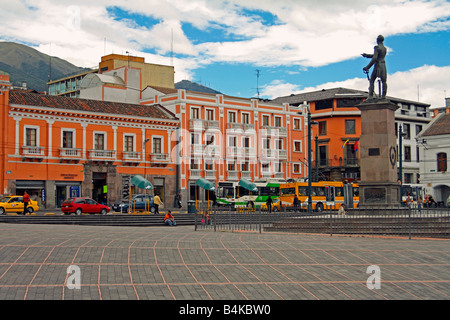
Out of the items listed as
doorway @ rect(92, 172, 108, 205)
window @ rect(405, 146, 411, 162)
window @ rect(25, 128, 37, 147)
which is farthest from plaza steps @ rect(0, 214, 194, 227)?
window @ rect(405, 146, 411, 162)

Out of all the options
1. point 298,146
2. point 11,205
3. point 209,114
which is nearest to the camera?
point 11,205

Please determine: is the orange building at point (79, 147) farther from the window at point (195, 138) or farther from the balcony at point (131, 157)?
the window at point (195, 138)

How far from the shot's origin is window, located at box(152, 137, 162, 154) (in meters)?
55.6

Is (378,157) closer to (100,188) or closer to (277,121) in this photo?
(100,188)

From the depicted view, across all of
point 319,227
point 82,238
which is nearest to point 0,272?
point 82,238

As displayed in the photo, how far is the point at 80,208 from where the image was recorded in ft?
127

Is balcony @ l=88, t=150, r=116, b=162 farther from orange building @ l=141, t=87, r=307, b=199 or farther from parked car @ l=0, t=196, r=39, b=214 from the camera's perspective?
parked car @ l=0, t=196, r=39, b=214

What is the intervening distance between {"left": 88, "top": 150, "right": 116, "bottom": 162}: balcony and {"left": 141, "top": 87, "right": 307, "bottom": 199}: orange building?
7721mm

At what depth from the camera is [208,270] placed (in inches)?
482

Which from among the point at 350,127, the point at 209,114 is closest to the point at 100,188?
the point at 209,114

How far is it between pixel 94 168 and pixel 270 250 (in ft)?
123

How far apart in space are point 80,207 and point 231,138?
2542 centimetres

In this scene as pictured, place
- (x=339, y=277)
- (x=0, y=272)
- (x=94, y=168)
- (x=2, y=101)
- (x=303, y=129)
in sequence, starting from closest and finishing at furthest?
1. (x=0, y=272)
2. (x=339, y=277)
3. (x=2, y=101)
4. (x=94, y=168)
5. (x=303, y=129)
